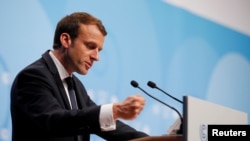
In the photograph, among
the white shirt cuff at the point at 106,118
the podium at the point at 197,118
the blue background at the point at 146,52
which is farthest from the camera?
the blue background at the point at 146,52

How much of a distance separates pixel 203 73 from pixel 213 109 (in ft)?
6.51

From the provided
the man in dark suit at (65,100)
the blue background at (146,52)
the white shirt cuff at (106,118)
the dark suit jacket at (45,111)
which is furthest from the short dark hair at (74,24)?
the white shirt cuff at (106,118)

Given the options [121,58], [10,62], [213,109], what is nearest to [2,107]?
[10,62]

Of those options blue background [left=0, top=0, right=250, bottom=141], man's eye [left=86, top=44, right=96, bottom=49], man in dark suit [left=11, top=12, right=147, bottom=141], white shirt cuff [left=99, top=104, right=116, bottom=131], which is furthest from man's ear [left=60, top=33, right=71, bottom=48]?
white shirt cuff [left=99, top=104, right=116, bottom=131]

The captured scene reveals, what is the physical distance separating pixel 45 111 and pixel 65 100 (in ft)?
0.91

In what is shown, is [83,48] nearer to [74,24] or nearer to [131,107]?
[74,24]

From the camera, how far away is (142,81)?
3.39m

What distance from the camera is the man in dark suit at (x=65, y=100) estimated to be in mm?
1951

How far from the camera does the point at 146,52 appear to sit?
3.48 m

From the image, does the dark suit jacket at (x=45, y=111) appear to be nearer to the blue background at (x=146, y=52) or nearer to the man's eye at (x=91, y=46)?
the man's eye at (x=91, y=46)

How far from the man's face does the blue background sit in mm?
377

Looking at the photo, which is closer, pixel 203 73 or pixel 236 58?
pixel 203 73

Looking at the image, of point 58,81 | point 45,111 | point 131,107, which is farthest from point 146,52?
point 131,107

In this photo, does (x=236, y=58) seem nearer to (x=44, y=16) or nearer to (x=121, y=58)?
(x=121, y=58)
